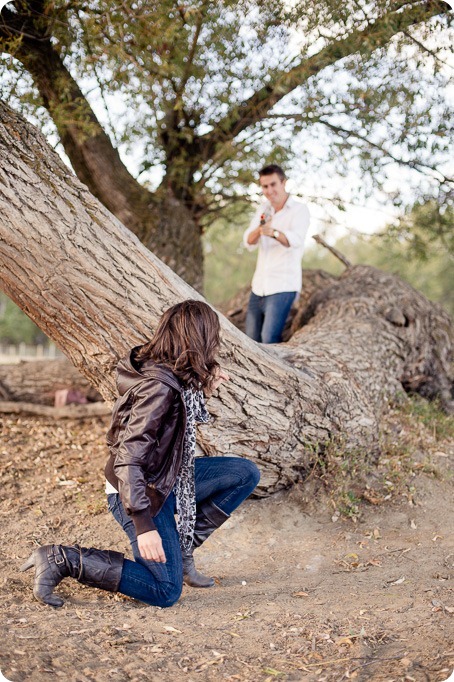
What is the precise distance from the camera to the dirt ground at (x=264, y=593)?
298cm

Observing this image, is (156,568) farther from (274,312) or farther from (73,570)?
(274,312)

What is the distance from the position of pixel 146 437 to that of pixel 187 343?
1.74ft

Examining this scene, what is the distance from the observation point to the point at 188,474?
12.3 feet

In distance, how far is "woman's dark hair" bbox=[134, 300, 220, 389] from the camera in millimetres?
3459

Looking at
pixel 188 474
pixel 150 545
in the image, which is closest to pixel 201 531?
pixel 188 474

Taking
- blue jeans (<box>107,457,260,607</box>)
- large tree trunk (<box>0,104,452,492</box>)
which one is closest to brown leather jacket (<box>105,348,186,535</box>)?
blue jeans (<box>107,457,260,607</box>)

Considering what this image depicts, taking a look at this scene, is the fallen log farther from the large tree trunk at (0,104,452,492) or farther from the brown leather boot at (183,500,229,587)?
the brown leather boot at (183,500,229,587)

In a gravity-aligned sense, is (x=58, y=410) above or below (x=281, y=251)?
below

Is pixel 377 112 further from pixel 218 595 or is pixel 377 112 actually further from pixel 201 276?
pixel 218 595

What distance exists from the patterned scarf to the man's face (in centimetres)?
301

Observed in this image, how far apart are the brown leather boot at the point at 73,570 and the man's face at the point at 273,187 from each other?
3813 millimetres

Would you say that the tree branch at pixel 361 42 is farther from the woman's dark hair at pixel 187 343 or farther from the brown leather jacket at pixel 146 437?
the brown leather jacket at pixel 146 437

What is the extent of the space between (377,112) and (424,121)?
0.49 metres

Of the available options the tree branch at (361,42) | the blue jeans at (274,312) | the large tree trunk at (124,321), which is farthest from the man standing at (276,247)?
the tree branch at (361,42)
